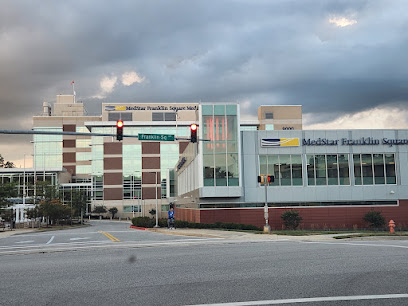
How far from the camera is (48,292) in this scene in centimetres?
981

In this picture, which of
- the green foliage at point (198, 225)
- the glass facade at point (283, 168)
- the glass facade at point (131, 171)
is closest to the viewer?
the green foliage at point (198, 225)

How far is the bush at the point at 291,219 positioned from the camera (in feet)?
145

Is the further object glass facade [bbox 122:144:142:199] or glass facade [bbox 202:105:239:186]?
glass facade [bbox 122:144:142:199]

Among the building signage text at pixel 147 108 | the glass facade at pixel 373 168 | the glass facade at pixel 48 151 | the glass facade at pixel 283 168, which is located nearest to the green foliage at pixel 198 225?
the glass facade at pixel 283 168

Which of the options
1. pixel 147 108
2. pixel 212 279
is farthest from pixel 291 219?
pixel 147 108

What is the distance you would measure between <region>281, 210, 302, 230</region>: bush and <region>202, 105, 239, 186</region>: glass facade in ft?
18.9

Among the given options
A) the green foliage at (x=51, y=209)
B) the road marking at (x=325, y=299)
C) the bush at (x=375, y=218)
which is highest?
the green foliage at (x=51, y=209)

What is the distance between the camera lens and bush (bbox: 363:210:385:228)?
4544cm

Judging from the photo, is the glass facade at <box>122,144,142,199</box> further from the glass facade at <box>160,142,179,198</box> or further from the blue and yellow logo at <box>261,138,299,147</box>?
the blue and yellow logo at <box>261,138,299,147</box>

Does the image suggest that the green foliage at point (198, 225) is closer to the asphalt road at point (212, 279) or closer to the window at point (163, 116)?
the asphalt road at point (212, 279)

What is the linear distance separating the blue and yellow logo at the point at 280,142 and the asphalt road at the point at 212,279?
31246mm

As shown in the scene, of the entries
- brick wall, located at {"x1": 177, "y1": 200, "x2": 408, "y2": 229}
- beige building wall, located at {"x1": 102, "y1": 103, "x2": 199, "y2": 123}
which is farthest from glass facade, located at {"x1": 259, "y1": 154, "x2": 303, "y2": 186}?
beige building wall, located at {"x1": 102, "y1": 103, "x2": 199, "y2": 123}

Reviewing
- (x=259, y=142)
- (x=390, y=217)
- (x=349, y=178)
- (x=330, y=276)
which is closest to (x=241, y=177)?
(x=259, y=142)

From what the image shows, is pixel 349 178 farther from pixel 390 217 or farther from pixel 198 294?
pixel 198 294
